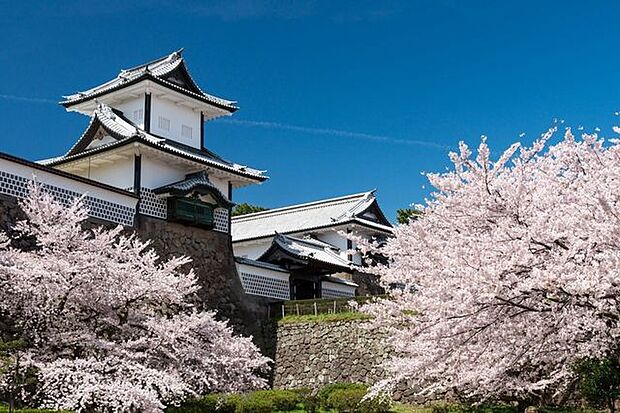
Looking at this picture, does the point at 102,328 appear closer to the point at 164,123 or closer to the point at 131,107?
the point at 164,123

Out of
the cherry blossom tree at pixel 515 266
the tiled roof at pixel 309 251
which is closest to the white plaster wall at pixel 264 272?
the tiled roof at pixel 309 251

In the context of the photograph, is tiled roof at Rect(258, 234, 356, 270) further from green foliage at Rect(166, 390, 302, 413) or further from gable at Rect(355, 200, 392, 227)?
green foliage at Rect(166, 390, 302, 413)

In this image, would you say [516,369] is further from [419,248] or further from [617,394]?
[419,248]

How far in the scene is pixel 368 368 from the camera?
19.4m

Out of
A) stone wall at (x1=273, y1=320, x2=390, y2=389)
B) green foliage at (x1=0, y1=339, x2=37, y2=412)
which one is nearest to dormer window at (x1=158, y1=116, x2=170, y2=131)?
stone wall at (x1=273, y1=320, x2=390, y2=389)

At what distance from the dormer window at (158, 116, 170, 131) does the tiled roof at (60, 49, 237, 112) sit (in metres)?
1.00

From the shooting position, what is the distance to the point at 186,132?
21.9 meters

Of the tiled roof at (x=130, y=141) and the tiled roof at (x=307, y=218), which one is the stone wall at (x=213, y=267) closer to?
the tiled roof at (x=130, y=141)

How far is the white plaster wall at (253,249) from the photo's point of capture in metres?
29.3

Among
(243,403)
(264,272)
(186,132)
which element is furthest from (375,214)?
(243,403)

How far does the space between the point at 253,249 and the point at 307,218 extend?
3952 mm

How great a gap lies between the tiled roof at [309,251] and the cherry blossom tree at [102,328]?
428 inches

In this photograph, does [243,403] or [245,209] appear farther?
[245,209]

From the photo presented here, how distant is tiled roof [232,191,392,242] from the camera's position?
101ft
